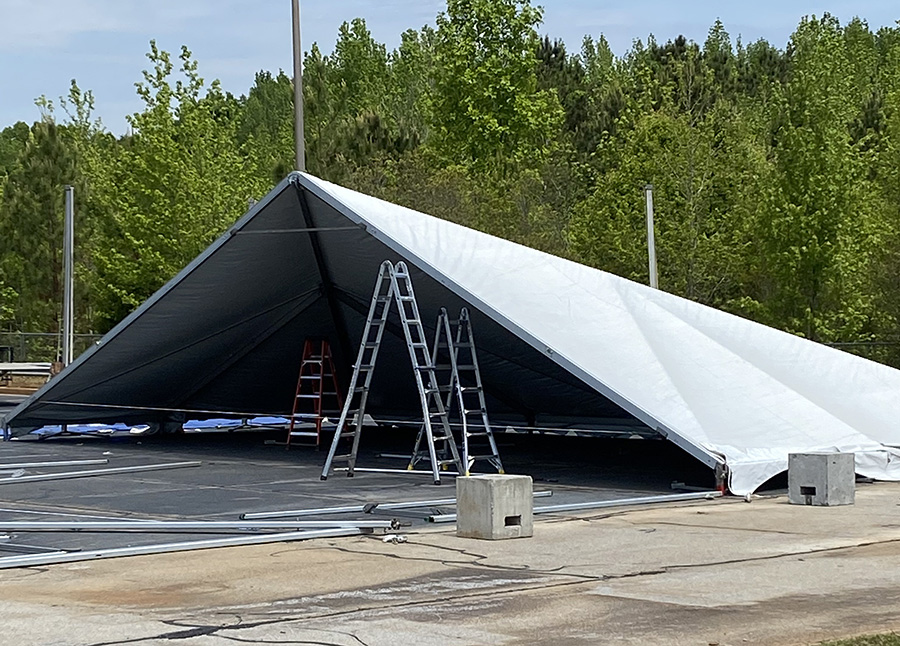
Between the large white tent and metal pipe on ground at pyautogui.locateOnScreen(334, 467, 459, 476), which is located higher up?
the large white tent

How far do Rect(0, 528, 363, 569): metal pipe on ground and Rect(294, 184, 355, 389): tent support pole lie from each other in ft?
20.9

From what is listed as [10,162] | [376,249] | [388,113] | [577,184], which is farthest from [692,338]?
[10,162]

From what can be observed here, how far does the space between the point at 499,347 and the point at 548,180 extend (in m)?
34.1

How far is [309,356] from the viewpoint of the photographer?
21.6 m

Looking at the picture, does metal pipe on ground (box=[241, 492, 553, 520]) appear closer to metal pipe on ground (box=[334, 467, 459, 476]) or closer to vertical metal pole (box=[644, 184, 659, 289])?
metal pipe on ground (box=[334, 467, 459, 476])

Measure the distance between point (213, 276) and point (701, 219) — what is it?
22203 mm

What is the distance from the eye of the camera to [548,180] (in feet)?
171

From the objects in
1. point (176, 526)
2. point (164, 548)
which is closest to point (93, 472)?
point (176, 526)

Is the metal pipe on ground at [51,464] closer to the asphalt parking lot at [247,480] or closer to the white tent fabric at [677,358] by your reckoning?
the asphalt parking lot at [247,480]

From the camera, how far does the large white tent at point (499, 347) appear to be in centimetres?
1563

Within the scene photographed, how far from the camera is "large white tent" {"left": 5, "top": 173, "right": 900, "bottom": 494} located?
15.6m

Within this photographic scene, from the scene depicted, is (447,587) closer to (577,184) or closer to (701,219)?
(701,219)

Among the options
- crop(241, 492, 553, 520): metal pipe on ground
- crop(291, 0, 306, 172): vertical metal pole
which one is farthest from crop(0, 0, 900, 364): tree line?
crop(241, 492, 553, 520): metal pipe on ground

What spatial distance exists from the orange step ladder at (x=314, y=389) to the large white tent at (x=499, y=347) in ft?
1.15
